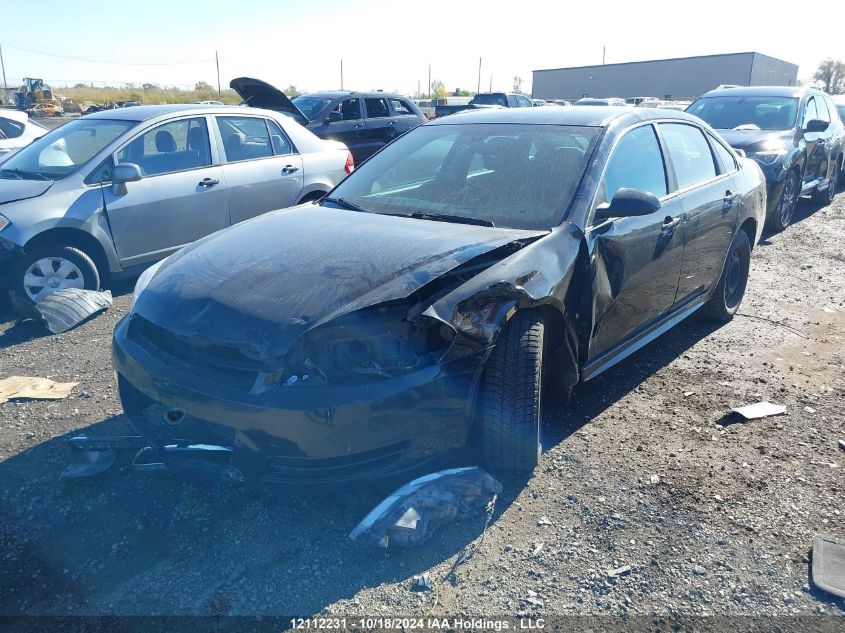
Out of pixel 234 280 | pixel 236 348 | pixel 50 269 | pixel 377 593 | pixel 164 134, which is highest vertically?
pixel 164 134

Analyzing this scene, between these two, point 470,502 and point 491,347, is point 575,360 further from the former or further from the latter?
point 470,502

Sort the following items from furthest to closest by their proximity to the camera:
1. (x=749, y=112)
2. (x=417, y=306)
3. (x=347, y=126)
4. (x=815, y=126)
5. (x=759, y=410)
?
(x=347, y=126)
(x=749, y=112)
(x=815, y=126)
(x=759, y=410)
(x=417, y=306)

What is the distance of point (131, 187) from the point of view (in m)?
5.84

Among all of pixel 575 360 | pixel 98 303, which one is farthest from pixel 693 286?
pixel 98 303

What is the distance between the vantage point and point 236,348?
2609 millimetres

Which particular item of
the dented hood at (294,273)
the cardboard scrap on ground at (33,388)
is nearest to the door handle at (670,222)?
the dented hood at (294,273)

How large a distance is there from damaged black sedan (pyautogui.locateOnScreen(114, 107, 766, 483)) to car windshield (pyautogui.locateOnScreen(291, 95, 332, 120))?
8059 millimetres

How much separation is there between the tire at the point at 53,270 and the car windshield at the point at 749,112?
8.29m

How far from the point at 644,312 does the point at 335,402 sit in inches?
89.1

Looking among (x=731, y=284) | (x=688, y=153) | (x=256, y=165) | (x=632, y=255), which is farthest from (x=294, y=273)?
(x=256, y=165)

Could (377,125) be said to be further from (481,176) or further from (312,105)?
(481,176)

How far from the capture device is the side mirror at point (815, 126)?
29.7 ft

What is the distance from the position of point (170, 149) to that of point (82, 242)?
124 cm

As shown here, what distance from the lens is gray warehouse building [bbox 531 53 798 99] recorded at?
1913 inches
